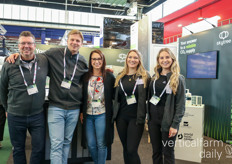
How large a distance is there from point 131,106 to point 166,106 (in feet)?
1.13

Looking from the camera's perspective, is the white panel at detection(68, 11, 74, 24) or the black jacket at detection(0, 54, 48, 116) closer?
the black jacket at detection(0, 54, 48, 116)

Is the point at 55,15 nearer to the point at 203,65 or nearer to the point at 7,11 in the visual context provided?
the point at 7,11

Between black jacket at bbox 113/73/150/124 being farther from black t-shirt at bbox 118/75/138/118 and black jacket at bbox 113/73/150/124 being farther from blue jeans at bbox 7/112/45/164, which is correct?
blue jeans at bbox 7/112/45/164

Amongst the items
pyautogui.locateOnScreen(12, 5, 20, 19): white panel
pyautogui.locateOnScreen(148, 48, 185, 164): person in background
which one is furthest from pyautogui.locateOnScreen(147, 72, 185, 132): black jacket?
pyautogui.locateOnScreen(12, 5, 20, 19): white panel

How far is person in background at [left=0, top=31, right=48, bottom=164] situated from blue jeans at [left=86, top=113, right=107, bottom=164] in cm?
47

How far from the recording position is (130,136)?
1948 millimetres

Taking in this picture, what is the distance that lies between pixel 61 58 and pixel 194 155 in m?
2.31

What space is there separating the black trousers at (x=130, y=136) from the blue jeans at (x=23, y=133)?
2.59 ft

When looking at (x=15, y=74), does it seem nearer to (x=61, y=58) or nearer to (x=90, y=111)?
(x=61, y=58)

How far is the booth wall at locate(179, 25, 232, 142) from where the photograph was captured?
4.02m

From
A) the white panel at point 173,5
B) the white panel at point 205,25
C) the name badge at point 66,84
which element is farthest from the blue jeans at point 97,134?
the white panel at point 173,5

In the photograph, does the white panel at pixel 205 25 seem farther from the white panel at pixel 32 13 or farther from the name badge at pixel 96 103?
the white panel at pixel 32 13

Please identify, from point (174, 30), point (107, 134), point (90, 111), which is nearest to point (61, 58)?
point (90, 111)

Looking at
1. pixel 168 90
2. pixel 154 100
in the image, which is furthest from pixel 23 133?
pixel 168 90
